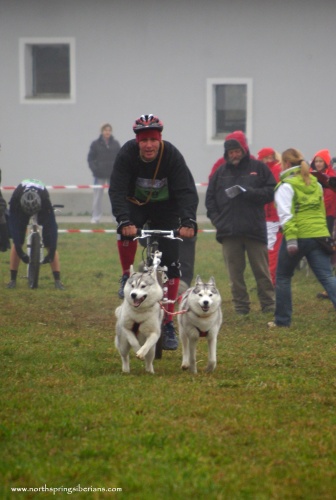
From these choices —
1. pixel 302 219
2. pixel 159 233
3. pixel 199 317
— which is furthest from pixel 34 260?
pixel 199 317

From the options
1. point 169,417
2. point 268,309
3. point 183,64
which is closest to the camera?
point 169,417

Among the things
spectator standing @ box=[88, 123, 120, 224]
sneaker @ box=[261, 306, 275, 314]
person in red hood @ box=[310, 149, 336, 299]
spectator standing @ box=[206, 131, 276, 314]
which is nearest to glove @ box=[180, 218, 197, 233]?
spectator standing @ box=[206, 131, 276, 314]

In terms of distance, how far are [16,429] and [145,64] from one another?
2037cm

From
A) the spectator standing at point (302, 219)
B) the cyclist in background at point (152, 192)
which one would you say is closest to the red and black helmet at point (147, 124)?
the cyclist in background at point (152, 192)

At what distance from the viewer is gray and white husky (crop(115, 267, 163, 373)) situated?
8055mm

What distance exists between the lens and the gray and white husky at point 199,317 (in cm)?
830

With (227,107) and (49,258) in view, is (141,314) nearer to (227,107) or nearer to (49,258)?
(49,258)

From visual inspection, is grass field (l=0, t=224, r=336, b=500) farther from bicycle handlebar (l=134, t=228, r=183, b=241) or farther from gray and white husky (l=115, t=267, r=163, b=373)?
bicycle handlebar (l=134, t=228, r=183, b=241)

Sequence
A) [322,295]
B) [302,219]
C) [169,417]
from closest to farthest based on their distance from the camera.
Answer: [169,417] → [302,219] → [322,295]

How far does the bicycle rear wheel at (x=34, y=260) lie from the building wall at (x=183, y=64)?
11.6 metres

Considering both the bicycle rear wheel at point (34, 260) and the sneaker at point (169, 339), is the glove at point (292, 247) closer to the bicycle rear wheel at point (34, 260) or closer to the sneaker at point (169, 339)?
the sneaker at point (169, 339)

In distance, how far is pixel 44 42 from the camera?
26.2 metres

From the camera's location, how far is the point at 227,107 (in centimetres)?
2636

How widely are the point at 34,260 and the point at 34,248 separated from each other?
227 millimetres
